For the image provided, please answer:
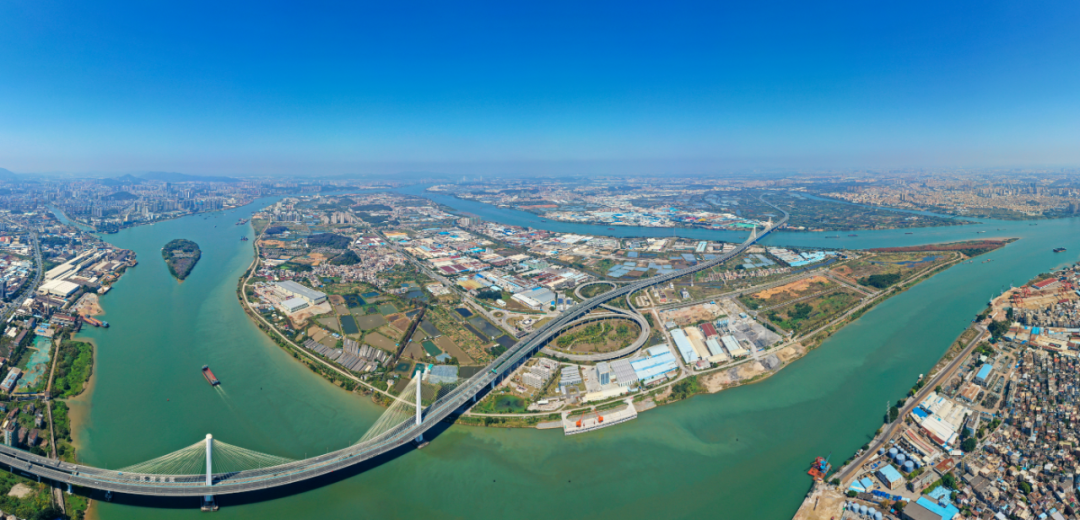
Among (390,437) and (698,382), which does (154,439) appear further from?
(698,382)

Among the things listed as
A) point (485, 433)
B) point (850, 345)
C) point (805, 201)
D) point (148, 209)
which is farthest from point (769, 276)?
point (148, 209)

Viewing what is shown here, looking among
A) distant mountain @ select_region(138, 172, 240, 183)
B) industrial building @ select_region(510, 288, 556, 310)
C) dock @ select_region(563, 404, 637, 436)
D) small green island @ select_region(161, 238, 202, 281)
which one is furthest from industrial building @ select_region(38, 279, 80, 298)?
distant mountain @ select_region(138, 172, 240, 183)

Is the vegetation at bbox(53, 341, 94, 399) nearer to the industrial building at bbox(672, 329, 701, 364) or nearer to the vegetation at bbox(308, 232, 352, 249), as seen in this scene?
the vegetation at bbox(308, 232, 352, 249)

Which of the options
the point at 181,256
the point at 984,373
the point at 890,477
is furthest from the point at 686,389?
the point at 181,256

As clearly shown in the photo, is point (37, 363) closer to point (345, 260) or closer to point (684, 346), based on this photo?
point (345, 260)

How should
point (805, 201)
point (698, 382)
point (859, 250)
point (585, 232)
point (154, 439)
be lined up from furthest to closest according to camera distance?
1. point (805, 201)
2. point (585, 232)
3. point (859, 250)
4. point (698, 382)
5. point (154, 439)

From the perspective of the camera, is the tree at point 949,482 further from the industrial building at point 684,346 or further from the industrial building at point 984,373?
the industrial building at point 684,346
